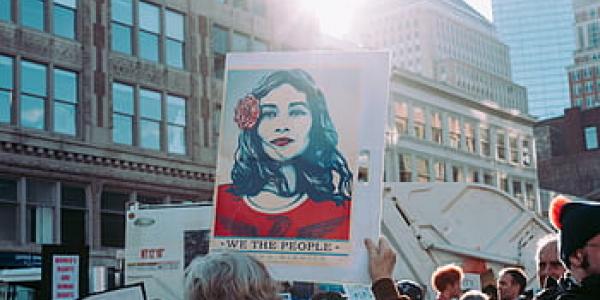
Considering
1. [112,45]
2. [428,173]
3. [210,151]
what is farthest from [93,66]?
[428,173]

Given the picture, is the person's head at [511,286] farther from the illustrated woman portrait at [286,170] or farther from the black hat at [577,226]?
the black hat at [577,226]

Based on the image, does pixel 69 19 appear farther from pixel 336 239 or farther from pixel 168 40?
pixel 336 239

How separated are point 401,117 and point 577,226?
37816 millimetres

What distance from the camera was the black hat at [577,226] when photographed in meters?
3.12

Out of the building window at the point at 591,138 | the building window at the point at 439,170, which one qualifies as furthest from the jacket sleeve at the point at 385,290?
the building window at the point at 591,138

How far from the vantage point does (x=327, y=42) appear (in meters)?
37.5

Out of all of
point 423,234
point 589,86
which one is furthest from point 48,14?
point 589,86

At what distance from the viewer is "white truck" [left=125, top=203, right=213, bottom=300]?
Result: 485 inches

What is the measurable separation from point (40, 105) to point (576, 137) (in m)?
60.2

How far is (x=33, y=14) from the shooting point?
24.6 metres

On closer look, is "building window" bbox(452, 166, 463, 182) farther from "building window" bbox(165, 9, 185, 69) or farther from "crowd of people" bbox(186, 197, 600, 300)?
"crowd of people" bbox(186, 197, 600, 300)

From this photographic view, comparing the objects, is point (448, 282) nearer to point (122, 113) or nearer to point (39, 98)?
point (39, 98)

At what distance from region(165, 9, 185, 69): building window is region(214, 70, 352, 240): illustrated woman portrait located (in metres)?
24.5

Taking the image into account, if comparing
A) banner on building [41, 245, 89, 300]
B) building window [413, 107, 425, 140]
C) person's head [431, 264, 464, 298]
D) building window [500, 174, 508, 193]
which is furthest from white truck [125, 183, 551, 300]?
building window [500, 174, 508, 193]
